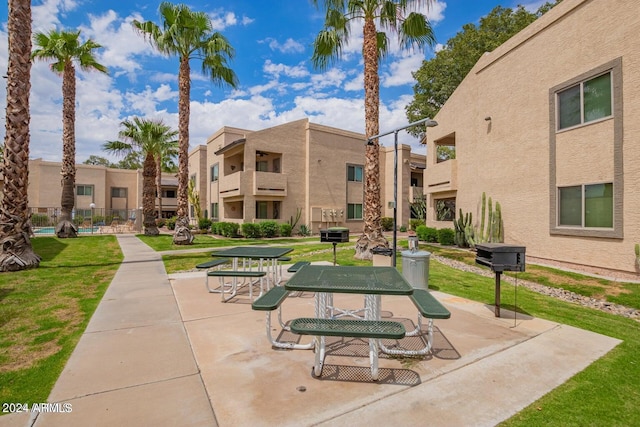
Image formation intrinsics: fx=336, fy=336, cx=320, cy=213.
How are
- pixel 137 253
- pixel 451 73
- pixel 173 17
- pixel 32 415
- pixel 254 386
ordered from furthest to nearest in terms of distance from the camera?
pixel 451 73 → pixel 173 17 → pixel 137 253 → pixel 254 386 → pixel 32 415

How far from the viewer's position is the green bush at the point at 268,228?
24.3m

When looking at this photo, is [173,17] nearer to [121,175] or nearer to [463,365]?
[463,365]

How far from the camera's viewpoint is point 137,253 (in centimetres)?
1520

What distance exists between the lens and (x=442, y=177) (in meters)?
20.2

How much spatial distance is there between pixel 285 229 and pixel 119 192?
3325cm

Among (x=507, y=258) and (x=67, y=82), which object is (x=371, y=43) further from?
(x=67, y=82)

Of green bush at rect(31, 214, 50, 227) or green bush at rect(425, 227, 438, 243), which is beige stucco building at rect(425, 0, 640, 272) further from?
green bush at rect(31, 214, 50, 227)

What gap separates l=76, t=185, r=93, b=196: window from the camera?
42.9 meters

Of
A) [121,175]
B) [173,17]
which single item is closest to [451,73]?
[173,17]

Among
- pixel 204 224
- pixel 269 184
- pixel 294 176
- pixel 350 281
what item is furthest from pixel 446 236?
pixel 204 224

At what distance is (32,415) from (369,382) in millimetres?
3115

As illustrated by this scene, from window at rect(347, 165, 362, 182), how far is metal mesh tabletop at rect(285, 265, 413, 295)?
83.5 feet

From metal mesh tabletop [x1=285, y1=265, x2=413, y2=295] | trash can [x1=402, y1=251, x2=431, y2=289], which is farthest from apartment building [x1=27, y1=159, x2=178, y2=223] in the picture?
metal mesh tabletop [x1=285, y1=265, x2=413, y2=295]

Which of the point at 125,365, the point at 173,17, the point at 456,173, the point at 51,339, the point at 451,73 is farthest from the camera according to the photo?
the point at 451,73
